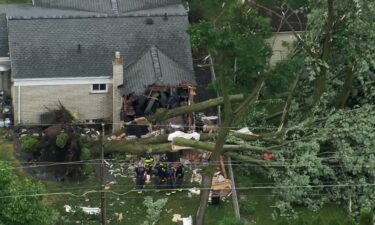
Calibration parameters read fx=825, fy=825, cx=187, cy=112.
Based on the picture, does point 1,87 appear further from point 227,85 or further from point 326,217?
point 326,217

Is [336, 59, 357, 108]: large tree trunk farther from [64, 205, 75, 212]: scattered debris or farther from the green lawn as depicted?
[64, 205, 75, 212]: scattered debris

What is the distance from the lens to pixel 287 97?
31391 millimetres

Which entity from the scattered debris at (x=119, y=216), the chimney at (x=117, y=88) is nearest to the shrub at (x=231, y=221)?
the scattered debris at (x=119, y=216)

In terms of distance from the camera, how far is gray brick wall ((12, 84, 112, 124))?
31438 millimetres

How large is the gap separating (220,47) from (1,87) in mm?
12872

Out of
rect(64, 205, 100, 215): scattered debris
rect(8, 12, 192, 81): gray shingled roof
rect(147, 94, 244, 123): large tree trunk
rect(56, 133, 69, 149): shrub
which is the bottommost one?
rect(64, 205, 100, 215): scattered debris

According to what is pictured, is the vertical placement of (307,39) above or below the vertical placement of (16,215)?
above

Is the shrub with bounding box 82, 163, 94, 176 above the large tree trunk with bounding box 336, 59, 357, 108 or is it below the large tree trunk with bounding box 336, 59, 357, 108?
below

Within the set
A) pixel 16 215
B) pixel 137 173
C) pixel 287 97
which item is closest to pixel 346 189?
pixel 287 97

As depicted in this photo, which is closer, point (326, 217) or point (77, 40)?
point (326, 217)

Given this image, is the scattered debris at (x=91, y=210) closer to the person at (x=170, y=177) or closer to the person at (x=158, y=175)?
the person at (x=158, y=175)

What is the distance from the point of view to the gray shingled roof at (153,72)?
102 ft

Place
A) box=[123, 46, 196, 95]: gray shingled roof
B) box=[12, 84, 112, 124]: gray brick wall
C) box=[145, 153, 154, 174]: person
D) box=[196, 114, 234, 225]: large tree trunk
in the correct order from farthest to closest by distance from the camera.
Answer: box=[12, 84, 112, 124]: gray brick wall → box=[123, 46, 196, 95]: gray shingled roof → box=[145, 153, 154, 174]: person → box=[196, 114, 234, 225]: large tree trunk

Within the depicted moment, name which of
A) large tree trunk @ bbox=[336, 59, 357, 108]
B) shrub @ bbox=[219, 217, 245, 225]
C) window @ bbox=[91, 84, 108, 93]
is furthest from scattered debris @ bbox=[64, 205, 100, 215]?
large tree trunk @ bbox=[336, 59, 357, 108]
